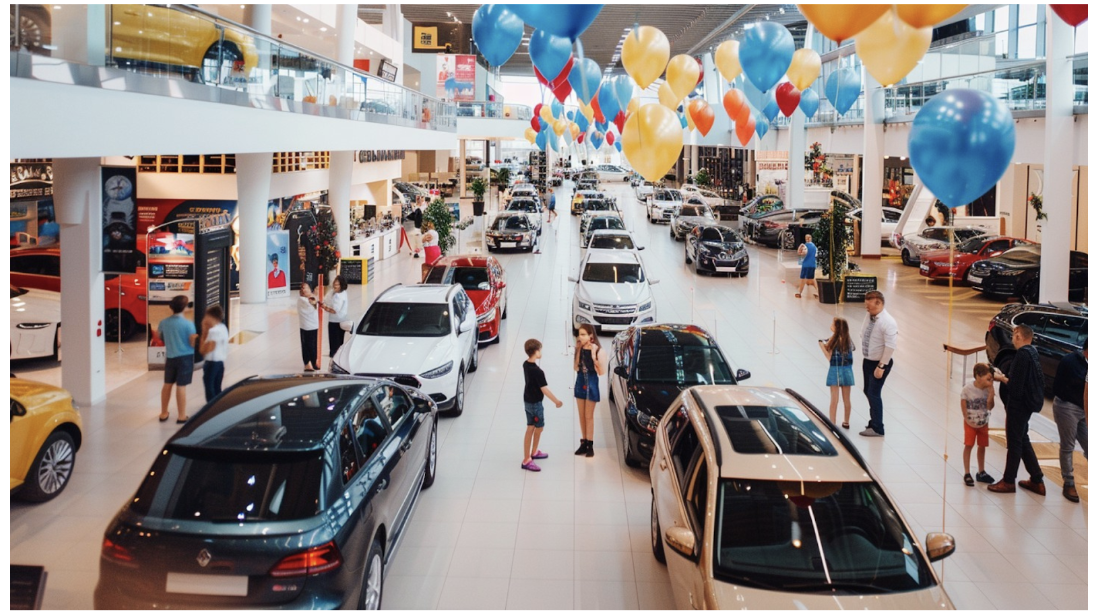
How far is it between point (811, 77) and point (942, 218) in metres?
17.2

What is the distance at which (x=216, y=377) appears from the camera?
10586mm

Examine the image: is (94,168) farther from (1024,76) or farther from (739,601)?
(1024,76)

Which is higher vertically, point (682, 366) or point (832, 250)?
point (832, 250)

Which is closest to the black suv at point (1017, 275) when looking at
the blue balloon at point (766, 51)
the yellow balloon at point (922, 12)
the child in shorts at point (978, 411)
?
the blue balloon at point (766, 51)

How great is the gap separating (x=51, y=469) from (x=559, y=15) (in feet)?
19.6

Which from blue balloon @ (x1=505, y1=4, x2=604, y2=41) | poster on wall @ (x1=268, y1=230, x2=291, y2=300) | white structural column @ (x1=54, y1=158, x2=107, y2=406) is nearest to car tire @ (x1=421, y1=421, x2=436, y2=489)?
blue balloon @ (x1=505, y1=4, x2=604, y2=41)

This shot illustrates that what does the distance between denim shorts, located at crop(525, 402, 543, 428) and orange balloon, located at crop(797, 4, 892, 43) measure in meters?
4.72

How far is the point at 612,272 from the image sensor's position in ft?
56.1

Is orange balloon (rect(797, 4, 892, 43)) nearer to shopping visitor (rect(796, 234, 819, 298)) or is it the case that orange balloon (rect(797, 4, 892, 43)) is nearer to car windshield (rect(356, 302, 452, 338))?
car windshield (rect(356, 302, 452, 338))

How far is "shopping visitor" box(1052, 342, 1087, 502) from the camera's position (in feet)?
26.8

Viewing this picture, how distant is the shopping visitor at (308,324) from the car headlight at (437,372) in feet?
9.65

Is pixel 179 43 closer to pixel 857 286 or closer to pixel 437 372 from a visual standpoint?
pixel 437 372

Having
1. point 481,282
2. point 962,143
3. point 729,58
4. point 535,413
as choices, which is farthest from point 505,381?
point 962,143

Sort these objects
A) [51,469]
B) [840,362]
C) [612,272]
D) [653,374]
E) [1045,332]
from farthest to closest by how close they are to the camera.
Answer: [612,272], [1045,332], [840,362], [653,374], [51,469]
